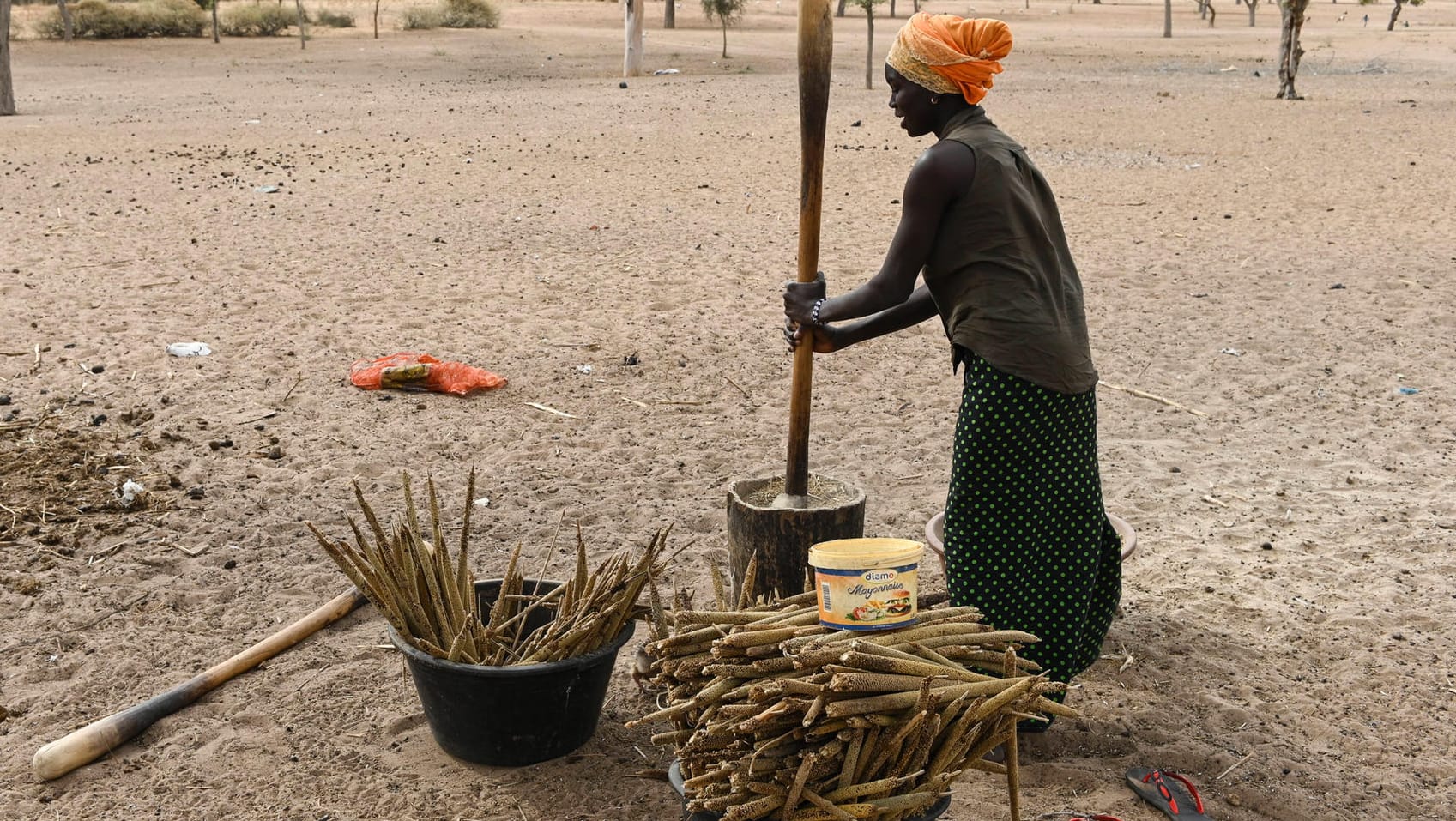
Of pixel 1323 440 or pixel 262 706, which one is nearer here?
pixel 262 706

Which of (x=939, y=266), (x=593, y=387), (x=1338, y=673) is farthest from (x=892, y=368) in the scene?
(x=939, y=266)

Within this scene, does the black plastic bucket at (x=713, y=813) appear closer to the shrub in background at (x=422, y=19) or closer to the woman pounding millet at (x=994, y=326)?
the woman pounding millet at (x=994, y=326)

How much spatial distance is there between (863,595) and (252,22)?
34.8 m

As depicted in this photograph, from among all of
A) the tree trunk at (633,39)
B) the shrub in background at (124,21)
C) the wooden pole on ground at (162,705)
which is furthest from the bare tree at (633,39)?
the wooden pole on ground at (162,705)

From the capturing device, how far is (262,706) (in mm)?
3463

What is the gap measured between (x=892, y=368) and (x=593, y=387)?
1547mm

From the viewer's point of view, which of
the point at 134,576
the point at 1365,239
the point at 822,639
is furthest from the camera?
the point at 1365,239

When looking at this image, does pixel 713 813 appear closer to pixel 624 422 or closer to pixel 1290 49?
pixel 624 422

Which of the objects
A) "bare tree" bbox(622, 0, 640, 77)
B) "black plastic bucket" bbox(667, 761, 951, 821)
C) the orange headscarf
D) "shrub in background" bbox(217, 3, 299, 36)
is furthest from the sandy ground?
"shrub in background" bbox(217, 3, 299, 36)

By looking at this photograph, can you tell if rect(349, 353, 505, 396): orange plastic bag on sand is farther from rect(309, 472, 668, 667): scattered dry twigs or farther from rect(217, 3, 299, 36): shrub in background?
rect(217, 3, 299, 36): shrub in background

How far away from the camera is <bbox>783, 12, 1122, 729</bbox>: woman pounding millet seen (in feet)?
9.34

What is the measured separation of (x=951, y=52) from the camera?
2.83 metres

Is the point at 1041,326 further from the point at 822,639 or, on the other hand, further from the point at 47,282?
the point at 47,282

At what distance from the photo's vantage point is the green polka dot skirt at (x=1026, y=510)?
3.00 metres
